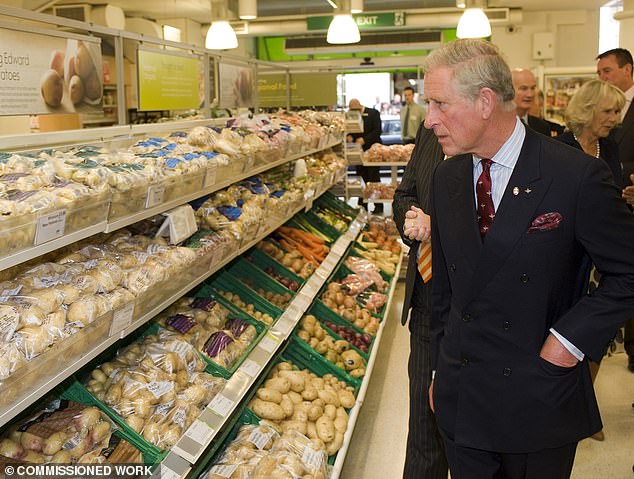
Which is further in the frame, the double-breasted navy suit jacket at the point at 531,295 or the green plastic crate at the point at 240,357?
the green plastic crate at the point at 240,357

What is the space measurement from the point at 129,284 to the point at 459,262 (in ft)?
3.77

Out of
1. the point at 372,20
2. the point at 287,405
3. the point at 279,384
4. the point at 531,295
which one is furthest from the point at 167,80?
the point at 372,20

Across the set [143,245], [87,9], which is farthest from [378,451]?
[87,9]

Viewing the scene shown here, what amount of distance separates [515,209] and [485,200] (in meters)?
0.15

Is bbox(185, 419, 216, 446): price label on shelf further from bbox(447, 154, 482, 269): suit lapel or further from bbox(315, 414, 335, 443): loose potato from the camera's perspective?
bbox(447, 154, 482, 269): suit lapel

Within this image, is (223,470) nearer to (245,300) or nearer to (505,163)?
(245,300)

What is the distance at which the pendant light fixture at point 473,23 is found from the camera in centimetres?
799

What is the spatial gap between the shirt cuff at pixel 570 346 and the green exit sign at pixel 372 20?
45.4 feet

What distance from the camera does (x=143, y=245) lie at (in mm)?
2846

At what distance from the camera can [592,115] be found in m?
3.78

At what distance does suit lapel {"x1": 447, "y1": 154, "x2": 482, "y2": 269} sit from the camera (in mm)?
2105

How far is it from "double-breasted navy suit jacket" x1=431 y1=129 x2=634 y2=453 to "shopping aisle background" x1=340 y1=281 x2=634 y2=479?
6.29 feet

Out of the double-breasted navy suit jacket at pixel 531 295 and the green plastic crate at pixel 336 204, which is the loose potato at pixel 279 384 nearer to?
the double-breasted navy suit jacket at pixel 531 295

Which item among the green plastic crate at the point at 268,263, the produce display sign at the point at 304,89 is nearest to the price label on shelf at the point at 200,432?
the green plastic crate at the point at 268,263
